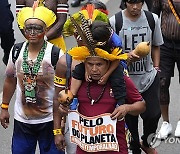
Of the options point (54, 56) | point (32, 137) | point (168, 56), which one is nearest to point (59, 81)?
point (54, 56)

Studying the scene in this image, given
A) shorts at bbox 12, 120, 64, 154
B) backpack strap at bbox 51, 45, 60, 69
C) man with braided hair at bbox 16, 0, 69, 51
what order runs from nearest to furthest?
backpack strap at bbox 51, 45, 60, 69 → shorts at bbox 12, 120, 64, 154 → man with braided hair at bbox 16, 0, 69, 51

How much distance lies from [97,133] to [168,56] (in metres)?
2.41

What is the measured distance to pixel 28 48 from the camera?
462cm

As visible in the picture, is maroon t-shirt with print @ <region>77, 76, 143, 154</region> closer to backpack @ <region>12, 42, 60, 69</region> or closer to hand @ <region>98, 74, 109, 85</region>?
hand @ <region>98, 74, 109, 85</region>

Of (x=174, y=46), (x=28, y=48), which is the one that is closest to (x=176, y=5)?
(x=174, y=46)

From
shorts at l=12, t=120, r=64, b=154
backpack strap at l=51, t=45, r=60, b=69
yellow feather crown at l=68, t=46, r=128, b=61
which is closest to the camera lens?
yellow feather crown at l=68, t=46, r=128, b=61

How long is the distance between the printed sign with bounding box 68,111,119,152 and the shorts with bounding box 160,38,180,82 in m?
2.35

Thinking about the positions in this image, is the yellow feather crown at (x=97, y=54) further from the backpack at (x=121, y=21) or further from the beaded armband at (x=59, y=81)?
the backpack at (x=121, y=21)

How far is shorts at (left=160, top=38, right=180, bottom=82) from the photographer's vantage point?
6.08m

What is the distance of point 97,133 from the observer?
396 cm

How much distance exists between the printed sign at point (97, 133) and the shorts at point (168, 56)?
2350 millimetres

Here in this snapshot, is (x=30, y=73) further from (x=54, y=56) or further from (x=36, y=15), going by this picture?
(x=36, y=15)

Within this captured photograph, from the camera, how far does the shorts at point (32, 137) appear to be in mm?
4703

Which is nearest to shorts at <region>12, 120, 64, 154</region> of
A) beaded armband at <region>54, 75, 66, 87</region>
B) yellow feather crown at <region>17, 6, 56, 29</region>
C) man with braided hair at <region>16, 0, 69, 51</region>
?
beaded armband at <region>54, 75, 66, 87</region>
